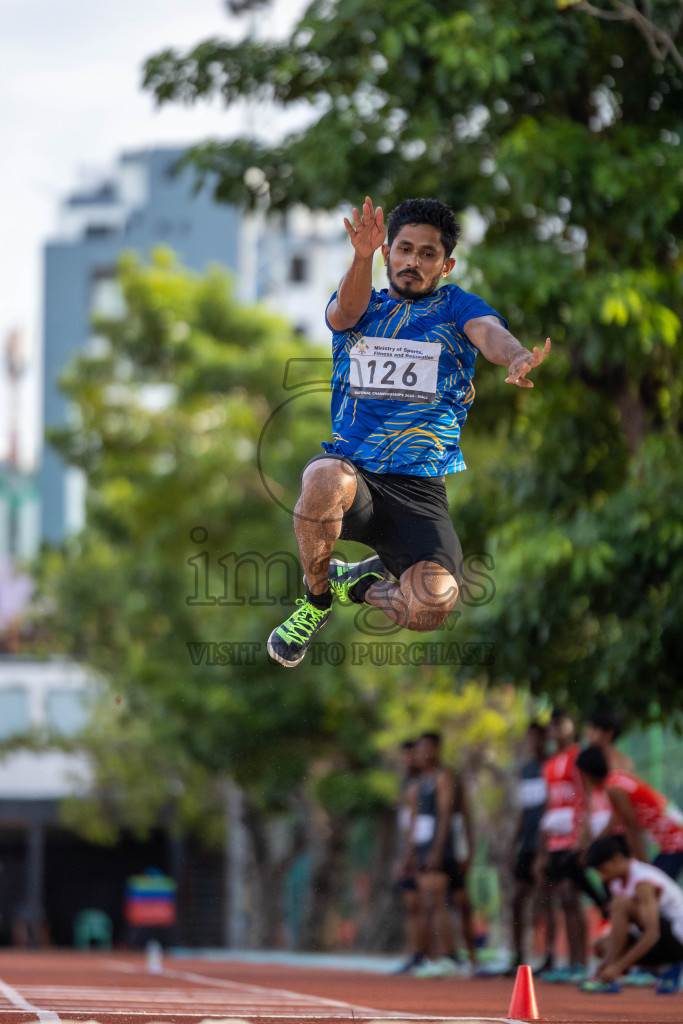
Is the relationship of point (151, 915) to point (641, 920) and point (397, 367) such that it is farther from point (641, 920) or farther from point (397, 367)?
point (397, 367)

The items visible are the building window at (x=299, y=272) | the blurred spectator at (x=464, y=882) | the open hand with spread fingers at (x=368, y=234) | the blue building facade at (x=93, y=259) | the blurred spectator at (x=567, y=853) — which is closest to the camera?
the open hand with spread fingers at (x=368, y=234)

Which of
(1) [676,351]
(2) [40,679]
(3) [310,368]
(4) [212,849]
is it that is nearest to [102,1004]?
(1) [676,351]

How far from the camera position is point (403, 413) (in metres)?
5.93

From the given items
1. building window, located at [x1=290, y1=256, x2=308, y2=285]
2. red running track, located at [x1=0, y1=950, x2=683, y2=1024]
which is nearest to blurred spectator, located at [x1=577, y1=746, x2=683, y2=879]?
red running track, located at [x1=0, y1=950, x2=683, y2=1024]

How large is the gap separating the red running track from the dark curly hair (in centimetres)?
290

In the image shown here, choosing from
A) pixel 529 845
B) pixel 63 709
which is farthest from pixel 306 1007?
pixel 63 709

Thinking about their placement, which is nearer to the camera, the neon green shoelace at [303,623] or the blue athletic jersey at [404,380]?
the blue athletic jersey at [404,380]

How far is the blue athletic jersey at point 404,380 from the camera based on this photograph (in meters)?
5.86

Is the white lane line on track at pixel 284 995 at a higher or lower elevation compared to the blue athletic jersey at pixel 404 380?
lower

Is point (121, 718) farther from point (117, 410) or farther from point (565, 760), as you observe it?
point (565, 760)

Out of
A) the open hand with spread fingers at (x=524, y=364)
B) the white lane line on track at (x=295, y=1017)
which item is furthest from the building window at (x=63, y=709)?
the open hand with spread fingers at (x=524, y=364)

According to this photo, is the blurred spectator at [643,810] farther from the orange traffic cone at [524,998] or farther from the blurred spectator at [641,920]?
the orange traffic cone at [524,998]

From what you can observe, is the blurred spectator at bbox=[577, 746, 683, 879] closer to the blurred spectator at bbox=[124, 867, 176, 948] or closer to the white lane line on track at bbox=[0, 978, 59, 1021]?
the white lane line on track at bbox=[0, 978, 59, 1021]

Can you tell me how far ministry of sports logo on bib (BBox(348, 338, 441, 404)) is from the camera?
5.85 m
